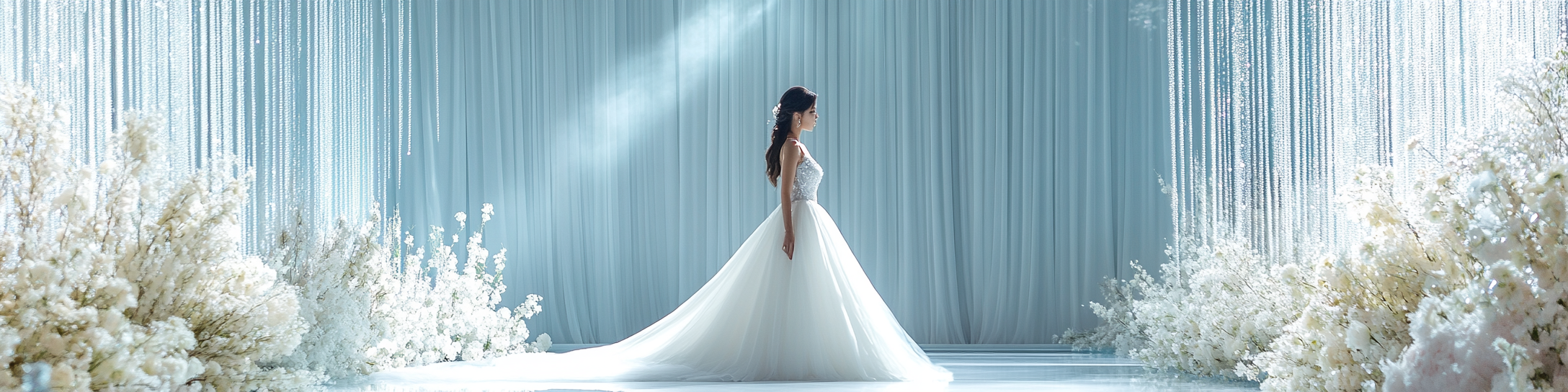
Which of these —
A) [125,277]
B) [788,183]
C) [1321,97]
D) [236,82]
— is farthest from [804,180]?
[125,277]

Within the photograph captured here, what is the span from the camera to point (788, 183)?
13.4 feet

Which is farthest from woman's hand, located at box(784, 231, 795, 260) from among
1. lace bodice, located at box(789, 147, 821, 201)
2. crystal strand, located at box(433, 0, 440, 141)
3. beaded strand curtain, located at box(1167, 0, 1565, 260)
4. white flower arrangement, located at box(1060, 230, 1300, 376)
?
crystal strand, located at box(433, 0, 440, 141)

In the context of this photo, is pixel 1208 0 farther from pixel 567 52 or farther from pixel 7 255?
pixel 7 255

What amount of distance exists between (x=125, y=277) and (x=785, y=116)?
238 cm

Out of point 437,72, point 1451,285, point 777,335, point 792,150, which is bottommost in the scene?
point 777,335

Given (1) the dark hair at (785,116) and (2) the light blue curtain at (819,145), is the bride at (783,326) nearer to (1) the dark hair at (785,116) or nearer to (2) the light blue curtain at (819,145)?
(1) the dark hair at (785,116)

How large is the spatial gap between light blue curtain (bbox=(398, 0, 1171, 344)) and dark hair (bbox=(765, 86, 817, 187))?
57.7 inches

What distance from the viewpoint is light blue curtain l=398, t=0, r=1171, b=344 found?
560 cm

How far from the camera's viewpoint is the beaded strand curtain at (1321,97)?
3.03m

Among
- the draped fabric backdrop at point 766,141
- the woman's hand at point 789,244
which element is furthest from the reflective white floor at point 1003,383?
the draped fabric backdrop at point 766,141

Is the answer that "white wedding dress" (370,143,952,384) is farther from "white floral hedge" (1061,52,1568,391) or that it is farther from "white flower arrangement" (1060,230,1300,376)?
"white floral hedge" (1061,52,1568,391)

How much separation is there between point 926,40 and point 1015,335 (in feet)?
5.44

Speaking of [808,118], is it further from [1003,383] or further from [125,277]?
[125,277]

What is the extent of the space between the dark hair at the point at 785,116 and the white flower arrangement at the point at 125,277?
2.04m
